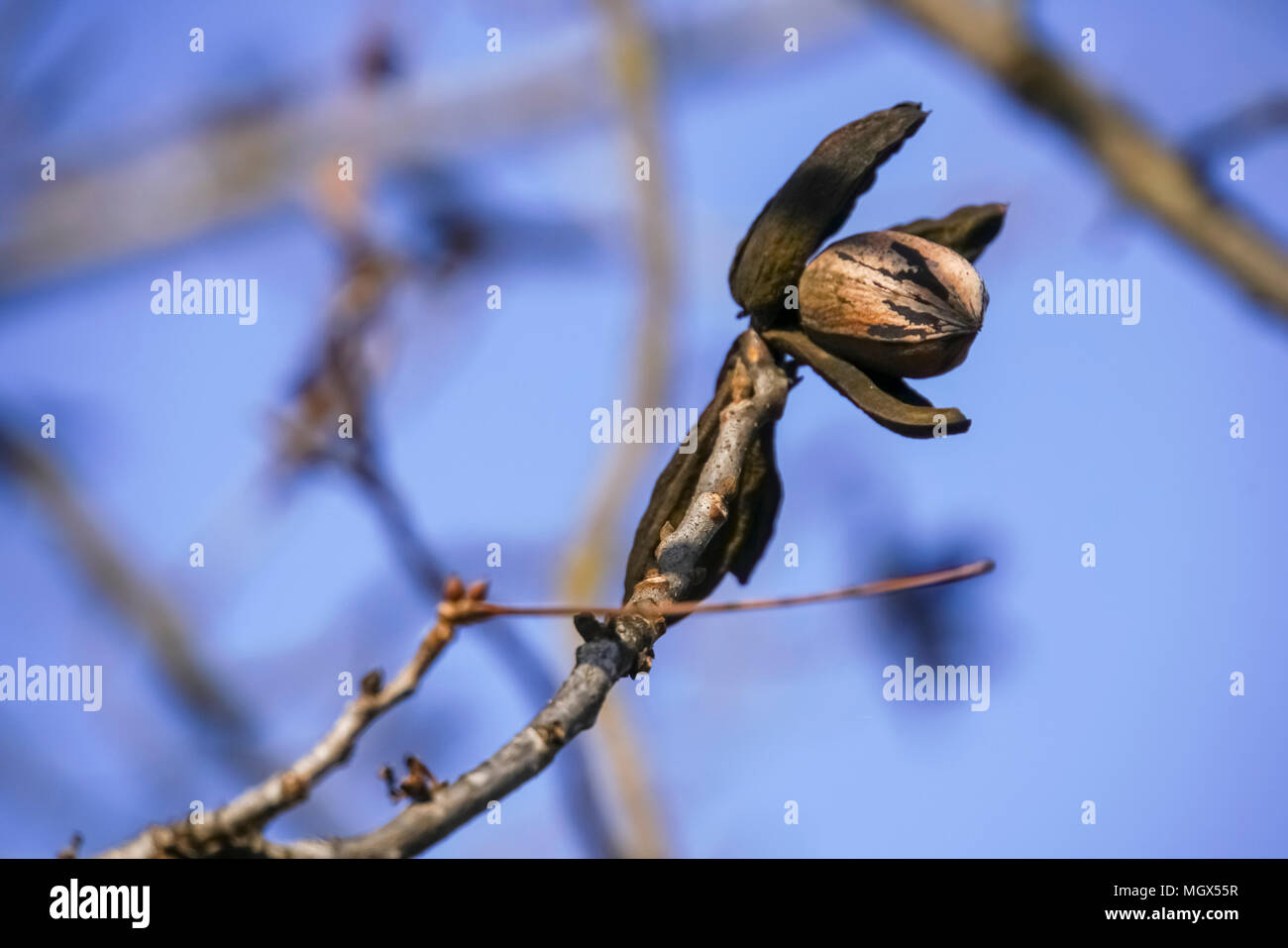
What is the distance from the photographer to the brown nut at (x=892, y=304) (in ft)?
5.93

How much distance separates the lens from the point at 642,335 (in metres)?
5.23

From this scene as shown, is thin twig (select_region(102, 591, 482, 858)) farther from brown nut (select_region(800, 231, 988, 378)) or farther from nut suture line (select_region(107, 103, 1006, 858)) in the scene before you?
brown nut (select_region(800, 231, 988, 378))

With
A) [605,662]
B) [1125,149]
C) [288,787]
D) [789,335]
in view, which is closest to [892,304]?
[789,335]

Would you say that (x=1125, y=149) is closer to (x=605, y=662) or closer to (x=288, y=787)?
(x=605, y=662)

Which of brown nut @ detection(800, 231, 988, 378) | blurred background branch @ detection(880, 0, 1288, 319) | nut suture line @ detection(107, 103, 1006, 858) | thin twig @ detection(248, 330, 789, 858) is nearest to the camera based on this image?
thin twig @ detection(248, 330, 789, 858)

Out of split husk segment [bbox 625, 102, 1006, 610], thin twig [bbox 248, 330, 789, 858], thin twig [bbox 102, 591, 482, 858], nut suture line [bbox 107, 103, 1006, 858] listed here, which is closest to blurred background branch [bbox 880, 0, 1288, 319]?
nut suture line [bbox 107, 103, 1006, 858]

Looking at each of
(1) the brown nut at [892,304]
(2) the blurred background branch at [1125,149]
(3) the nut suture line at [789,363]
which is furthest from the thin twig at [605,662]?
(2) the blurred background branch at [1125,149]

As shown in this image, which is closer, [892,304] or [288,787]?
[288,787]

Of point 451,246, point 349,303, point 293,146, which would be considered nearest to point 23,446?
point 293,146

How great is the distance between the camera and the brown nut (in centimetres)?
181

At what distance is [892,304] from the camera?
1.80 meters

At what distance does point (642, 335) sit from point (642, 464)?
24.6 inches

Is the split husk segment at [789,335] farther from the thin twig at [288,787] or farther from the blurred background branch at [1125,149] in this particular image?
the blurred background branch at [1125,149]
